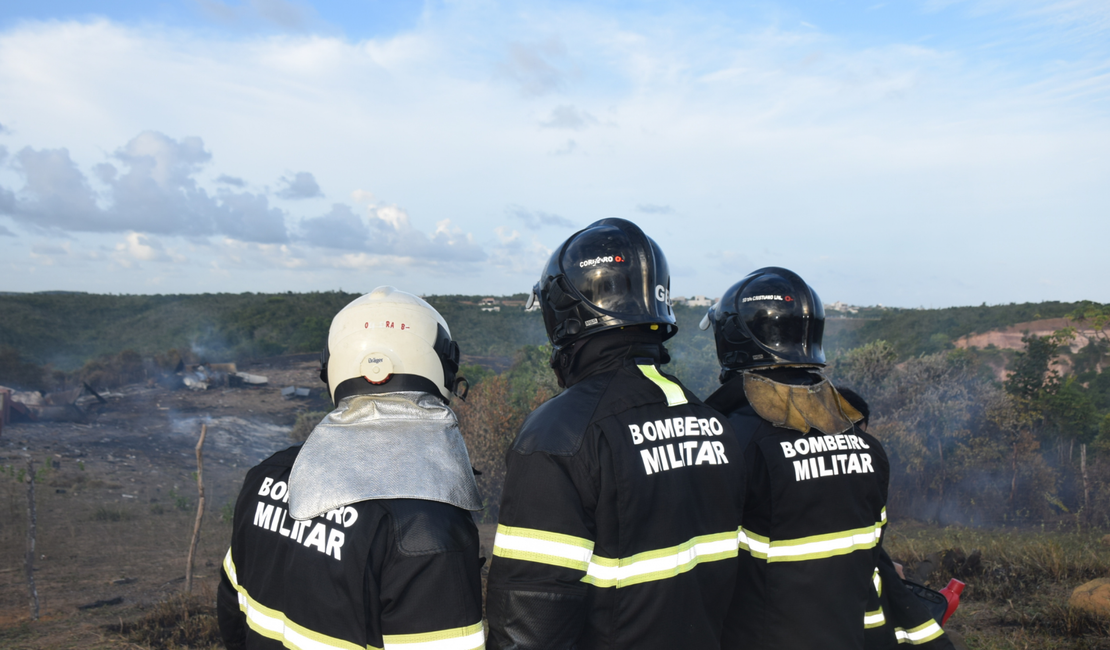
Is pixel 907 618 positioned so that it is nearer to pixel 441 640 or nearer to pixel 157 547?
pixel 441 640

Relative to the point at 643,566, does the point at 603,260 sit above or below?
above

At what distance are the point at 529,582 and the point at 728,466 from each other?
81 centimetres

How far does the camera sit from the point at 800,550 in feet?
8.38

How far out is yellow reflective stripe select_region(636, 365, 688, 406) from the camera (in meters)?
2.14

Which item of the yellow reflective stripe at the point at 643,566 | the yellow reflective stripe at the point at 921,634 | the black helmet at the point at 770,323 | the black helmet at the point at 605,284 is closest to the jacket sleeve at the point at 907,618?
the yellow reflective stripe at the point at 921,634

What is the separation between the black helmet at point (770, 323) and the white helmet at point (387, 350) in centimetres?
166

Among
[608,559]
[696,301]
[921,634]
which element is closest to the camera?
[608,559]

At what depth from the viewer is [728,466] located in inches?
85.4

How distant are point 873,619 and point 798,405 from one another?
103 cm

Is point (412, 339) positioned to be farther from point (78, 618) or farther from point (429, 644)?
point (78, 618)

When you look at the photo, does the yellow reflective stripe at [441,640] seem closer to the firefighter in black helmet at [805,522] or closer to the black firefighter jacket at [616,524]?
the black firefighter jacket at [616,524]

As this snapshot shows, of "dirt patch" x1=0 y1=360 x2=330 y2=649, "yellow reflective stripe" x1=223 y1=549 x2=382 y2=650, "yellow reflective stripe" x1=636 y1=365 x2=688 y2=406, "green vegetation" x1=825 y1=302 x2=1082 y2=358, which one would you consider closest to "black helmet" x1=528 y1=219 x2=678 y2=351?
"yellow reflective stripe" x1=636 y1=365 x2=688 y2=406

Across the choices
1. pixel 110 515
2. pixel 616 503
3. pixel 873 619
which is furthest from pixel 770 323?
pixel 110 515

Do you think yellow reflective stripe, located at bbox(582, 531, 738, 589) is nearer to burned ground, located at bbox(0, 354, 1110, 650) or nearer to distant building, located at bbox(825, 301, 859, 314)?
burned ground, located at bbox(0, 354, 1110, 650)
